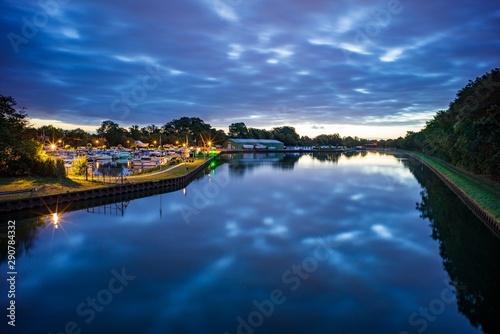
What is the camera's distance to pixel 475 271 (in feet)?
54.3

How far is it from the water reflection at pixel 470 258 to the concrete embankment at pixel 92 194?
89.6ft

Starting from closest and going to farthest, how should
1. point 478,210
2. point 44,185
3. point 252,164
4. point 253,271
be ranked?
point 253,271
point 478,210
point 44,185
point 252,164

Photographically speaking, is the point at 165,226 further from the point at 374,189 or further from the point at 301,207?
the point at 374,189

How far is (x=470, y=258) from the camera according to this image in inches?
724

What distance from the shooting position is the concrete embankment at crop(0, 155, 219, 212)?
2682 centimetres

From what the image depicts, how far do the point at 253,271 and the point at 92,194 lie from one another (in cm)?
2215

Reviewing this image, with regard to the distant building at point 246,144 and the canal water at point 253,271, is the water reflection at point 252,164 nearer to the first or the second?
the canal water at point 253,271

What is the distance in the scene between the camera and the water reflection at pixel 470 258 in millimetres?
12961

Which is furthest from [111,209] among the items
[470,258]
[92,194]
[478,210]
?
[478,210]

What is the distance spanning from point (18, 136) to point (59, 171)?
7627mm

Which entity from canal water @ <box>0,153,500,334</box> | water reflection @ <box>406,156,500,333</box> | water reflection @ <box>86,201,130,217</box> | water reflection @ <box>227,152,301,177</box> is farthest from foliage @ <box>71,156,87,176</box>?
water reflection @ <box>406,156,500,333</box>

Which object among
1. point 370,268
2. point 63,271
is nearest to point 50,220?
point 63,271

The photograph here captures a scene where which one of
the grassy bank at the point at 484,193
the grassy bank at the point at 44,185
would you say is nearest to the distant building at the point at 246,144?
the grassy bank at the point at 484,193

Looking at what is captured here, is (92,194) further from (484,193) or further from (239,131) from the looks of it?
(239,131)
